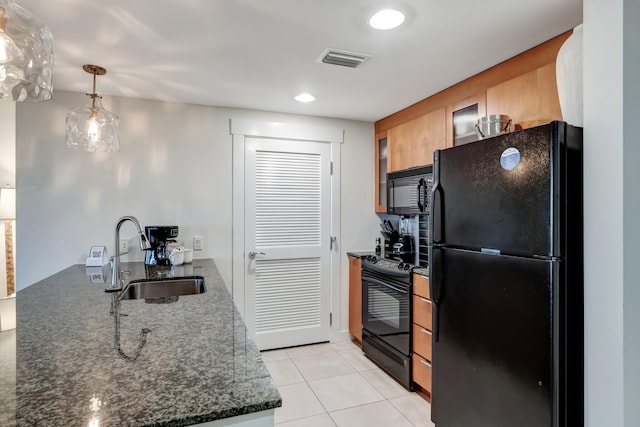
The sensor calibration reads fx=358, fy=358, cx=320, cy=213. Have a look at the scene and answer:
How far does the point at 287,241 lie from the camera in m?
3.43

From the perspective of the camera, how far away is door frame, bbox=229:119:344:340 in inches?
127

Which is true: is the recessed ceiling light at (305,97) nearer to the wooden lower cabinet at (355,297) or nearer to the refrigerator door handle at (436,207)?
the refrigerator door handle at (436,207)

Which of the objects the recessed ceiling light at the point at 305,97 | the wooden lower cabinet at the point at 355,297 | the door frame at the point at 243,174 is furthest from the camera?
the wooden lower cabinet at the point at 355,297

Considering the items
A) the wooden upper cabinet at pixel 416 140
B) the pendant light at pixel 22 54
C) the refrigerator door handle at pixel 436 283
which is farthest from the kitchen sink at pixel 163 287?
the wooden upper cabinet at pixel 416 140

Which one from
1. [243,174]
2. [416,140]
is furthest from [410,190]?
[243,174]

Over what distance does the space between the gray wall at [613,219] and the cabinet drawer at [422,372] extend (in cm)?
108

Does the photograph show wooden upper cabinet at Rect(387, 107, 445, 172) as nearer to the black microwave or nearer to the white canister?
the black microwave

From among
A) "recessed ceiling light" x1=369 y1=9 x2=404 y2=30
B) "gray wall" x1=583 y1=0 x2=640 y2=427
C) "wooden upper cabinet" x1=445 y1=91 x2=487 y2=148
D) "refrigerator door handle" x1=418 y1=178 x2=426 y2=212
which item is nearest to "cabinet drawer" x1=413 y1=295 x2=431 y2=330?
"refrigerator door handle" x1=418 y1=178 x2=426 y2=212

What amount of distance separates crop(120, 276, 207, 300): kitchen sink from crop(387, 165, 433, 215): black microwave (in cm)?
174

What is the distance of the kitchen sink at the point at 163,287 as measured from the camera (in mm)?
2117

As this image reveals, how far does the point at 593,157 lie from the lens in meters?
1.44

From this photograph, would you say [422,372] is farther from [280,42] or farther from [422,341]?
[280,42]

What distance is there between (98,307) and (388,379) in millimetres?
2167

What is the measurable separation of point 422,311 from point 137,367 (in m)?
1.97
